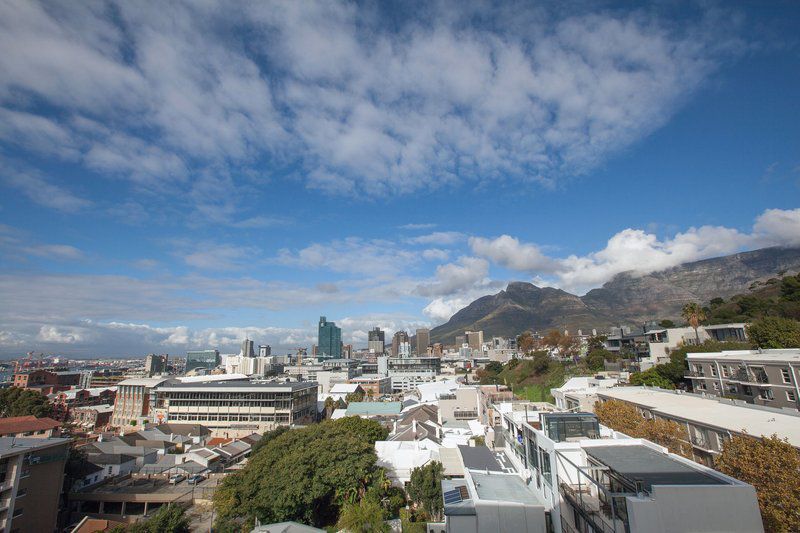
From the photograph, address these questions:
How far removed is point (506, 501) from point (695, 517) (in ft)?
24.7

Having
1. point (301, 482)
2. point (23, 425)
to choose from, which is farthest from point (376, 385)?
point (301, 482)

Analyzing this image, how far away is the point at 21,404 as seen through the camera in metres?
48.1

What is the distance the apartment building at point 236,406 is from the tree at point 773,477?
54.1 m

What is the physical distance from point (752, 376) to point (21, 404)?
74743 millimetres

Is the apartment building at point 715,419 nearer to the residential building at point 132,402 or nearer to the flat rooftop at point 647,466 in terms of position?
the flat rooftop at point 647,466

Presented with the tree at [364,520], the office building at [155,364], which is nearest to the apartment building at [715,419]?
the tree at [364,520]

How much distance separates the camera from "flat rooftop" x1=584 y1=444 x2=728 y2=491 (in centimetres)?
979

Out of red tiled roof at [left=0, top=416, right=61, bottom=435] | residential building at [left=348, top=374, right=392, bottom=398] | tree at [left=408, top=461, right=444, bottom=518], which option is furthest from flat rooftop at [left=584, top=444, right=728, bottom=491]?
residential building at [left=348, top=374, right=392, bottom=398]

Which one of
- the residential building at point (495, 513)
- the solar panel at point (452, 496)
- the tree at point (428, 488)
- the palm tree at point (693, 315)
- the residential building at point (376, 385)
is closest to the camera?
the residential building at point (495, 513)

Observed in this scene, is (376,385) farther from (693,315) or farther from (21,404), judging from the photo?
(693,315)

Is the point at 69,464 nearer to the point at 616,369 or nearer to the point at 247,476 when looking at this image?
the point at 247,476

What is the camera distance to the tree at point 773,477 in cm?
1240

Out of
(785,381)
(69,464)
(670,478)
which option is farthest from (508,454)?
(69,464)

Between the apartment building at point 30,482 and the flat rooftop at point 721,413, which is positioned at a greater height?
the flat rooftop at point 721,413
